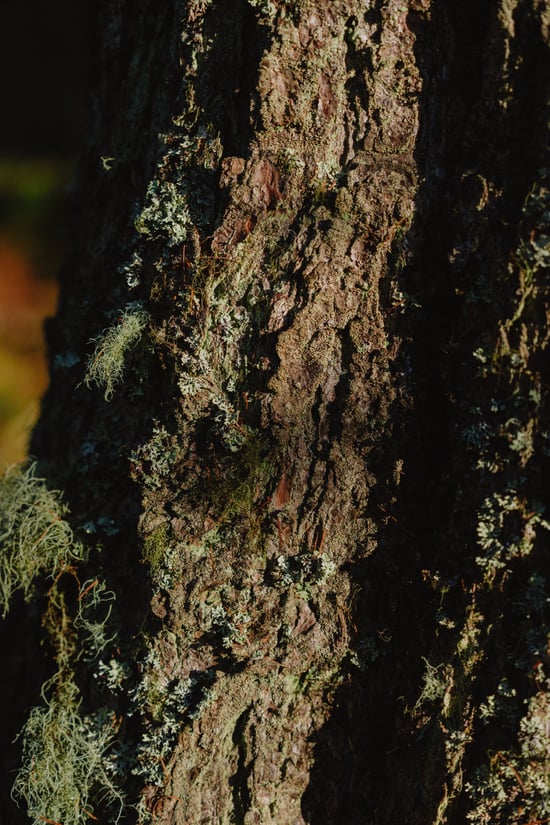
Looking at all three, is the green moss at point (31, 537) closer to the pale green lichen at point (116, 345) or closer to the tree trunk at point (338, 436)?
the tree trunk at point (338, 436)

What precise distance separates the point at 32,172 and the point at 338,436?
612 centimetres

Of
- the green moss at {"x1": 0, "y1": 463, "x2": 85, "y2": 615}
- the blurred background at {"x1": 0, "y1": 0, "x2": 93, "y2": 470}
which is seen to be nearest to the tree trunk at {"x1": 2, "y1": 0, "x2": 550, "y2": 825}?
the green moss at {"x1": 0, "y1": 463, "x2": 85, "y2": 615}

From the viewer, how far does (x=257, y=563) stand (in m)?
1.46

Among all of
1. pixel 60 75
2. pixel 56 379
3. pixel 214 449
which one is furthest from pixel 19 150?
pixel 214 449

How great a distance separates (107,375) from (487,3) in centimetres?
106

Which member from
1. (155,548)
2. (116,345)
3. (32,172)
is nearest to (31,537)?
(155,548)

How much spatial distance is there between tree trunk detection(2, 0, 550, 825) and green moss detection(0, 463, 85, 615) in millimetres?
217

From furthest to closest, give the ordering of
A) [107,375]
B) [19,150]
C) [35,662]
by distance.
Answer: [19,150] → [35,662] → [107,375]

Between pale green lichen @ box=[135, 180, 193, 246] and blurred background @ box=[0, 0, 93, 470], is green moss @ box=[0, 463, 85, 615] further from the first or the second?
pale green lichen @ box=[135, 180, 193, 246]

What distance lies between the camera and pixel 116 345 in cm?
155

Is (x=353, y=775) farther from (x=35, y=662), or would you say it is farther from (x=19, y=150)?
(x=19, y=150)

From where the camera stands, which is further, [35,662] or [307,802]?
[35,662]

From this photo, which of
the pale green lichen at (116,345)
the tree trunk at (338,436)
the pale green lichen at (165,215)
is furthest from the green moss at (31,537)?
the pale green lichen at (165,215)

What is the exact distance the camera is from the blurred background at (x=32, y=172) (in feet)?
15.6
